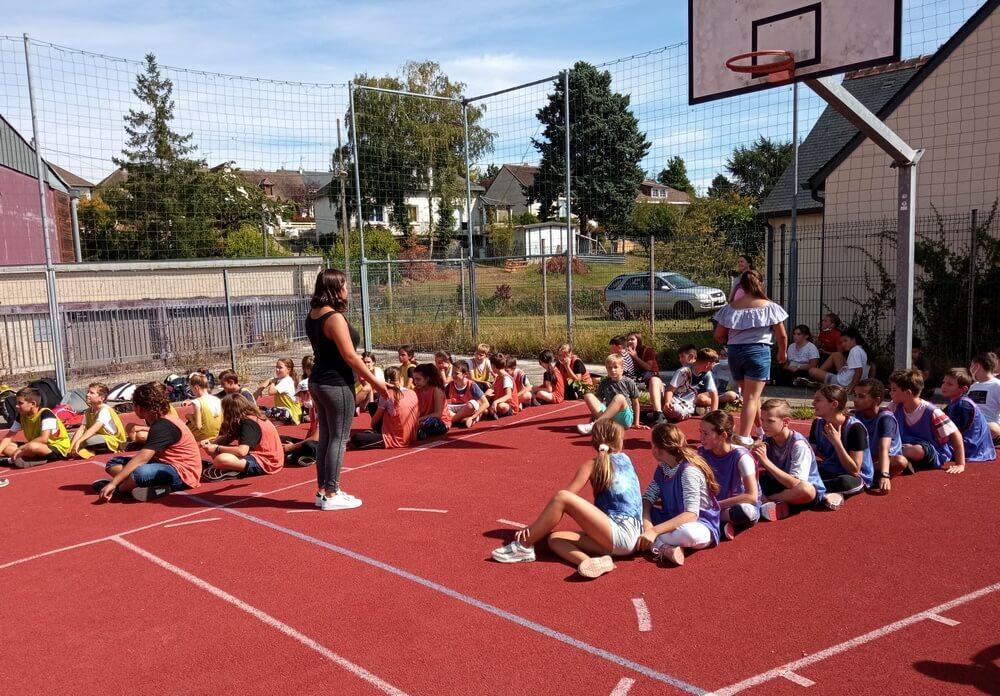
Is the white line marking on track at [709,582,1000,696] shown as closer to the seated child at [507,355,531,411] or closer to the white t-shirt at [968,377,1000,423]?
the white t-shirt at [968,377,1000,423]

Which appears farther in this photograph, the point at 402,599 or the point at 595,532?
the point at 595,532

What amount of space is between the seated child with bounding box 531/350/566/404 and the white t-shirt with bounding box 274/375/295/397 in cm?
376

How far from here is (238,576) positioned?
5512 mm

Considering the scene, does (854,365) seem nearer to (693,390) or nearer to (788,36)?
(693,390)

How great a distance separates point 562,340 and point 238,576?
11.9m

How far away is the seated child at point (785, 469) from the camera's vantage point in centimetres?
609

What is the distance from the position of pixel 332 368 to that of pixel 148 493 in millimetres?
2565

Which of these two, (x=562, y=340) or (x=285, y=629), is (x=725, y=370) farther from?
(x=285, y=629)

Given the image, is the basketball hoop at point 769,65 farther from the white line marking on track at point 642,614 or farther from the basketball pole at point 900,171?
the white line marking on track at point 642,614

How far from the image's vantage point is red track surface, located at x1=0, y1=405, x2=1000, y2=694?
13.2ft

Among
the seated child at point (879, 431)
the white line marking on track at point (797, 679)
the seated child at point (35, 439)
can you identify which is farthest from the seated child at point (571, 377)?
the white line marking on track at point (797, 679)

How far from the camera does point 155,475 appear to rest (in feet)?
25.3

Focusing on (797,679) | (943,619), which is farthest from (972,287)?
(797,679)

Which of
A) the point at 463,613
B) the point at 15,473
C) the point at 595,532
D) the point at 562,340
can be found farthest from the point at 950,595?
the point at 562,340
